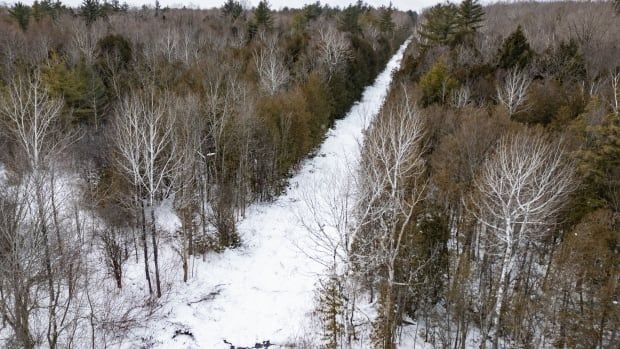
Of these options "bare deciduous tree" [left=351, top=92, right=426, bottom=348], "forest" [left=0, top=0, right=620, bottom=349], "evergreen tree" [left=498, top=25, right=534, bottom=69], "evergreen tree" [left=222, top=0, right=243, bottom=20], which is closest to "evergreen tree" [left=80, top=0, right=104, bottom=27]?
"forest" [left=0, top=0, right=620, bottom=349]

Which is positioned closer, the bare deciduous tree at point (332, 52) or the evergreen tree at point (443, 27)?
the bare deciduous tree at point (332, 52)

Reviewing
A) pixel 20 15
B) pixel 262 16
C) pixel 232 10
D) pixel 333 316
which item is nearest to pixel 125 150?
pixel 333 316

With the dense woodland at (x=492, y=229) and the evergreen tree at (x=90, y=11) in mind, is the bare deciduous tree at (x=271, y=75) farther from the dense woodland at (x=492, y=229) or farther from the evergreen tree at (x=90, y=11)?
the evergreen tree at (x=90, y=11)

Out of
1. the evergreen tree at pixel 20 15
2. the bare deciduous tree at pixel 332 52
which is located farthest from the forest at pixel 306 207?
the evergreen tree at pixel 20 15

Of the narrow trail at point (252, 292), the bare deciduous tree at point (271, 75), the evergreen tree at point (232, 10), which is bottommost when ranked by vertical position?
the narrow trail at point (252, 292)

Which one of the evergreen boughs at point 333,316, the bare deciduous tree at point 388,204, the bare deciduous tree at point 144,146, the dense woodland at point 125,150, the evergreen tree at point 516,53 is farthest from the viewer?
the evergreen tree at point 516,53

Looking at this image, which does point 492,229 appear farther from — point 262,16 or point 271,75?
point 262,16
